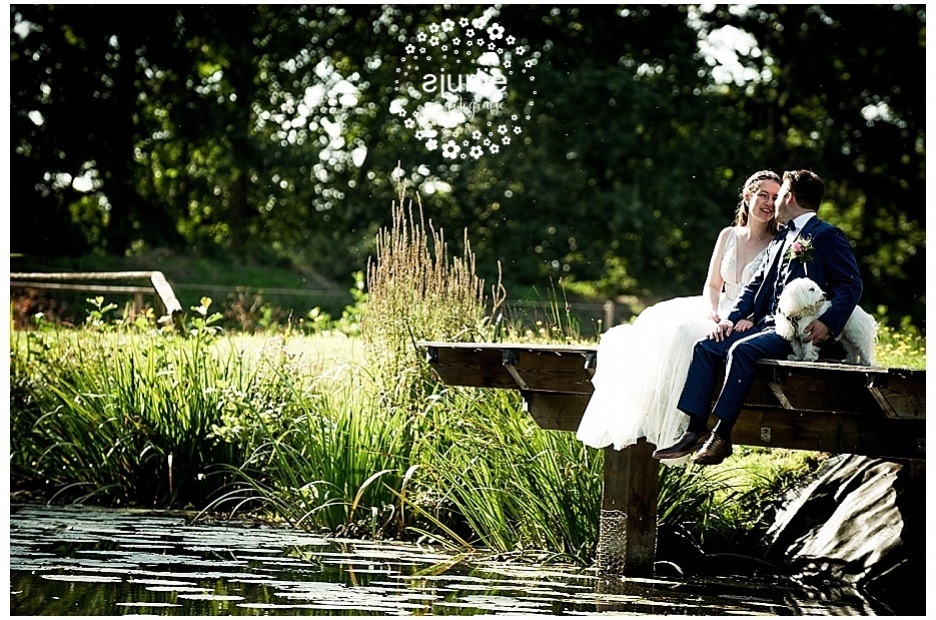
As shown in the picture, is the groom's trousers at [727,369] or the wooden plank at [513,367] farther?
the wooden plank at [513,367]

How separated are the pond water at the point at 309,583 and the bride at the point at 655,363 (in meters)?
0.60

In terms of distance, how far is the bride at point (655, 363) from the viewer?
15.9 feet

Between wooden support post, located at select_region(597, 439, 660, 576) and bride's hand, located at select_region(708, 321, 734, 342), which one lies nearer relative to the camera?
bride's hand, located at select_region(708, 321, 734, 342)

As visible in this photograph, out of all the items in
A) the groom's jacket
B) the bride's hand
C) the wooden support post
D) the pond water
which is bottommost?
the pond water

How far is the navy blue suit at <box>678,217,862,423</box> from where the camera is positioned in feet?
15.0

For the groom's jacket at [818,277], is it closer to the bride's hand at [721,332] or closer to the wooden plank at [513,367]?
the bride's hand at [721,332]

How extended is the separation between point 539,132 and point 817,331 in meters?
17.2

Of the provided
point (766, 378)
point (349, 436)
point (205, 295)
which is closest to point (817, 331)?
point (766, 378)

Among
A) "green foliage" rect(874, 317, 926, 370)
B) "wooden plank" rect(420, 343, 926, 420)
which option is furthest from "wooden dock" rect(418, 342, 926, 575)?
"green foliage" rect(874, 317, 926, 370)

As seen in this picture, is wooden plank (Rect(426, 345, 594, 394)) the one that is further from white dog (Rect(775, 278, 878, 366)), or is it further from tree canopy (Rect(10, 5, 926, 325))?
tree canopy (Rect(10, 5, 926, 325))

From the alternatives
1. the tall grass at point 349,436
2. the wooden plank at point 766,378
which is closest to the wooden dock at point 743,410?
the wooden plank at point 766,378

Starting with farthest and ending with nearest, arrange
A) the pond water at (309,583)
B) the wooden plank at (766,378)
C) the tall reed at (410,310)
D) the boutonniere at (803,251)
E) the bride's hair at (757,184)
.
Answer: the tall reed at (410,310) < the bride's hair at (757,184) < the boutonniere at (803,251) < the pond water at (309,583) < the wooden plank at (766,378)

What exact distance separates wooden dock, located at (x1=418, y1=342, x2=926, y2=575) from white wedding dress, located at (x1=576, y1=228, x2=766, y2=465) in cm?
19

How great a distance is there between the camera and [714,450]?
4551 millimetres
